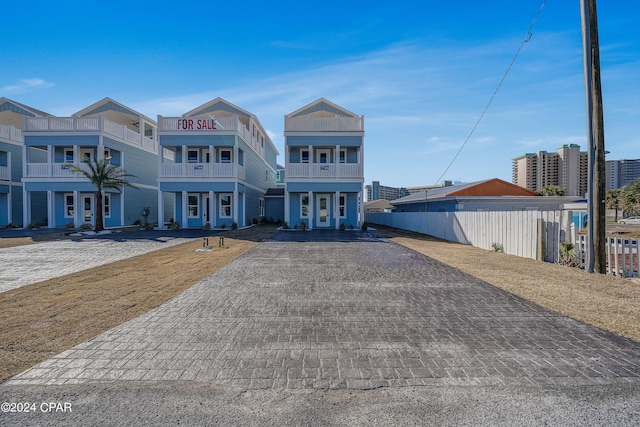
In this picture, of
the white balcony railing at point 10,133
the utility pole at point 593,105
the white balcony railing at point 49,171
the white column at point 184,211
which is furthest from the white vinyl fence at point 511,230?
the white balcony railing at point 10,133

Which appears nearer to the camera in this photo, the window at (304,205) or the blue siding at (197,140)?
the blue siding at (197,140)

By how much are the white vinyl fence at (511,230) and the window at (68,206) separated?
26.1 metres

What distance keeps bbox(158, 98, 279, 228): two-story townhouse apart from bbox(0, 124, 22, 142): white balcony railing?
12.8 m

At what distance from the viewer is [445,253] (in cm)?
1216

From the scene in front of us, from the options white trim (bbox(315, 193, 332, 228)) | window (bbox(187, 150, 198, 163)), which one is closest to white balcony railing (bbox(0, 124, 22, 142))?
window (bbox(187, 150, 198, 163))

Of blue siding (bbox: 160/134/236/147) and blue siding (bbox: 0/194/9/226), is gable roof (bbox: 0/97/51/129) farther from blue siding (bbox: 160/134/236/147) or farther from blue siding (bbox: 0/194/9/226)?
blue siding (bbox: 160/134/236/147)

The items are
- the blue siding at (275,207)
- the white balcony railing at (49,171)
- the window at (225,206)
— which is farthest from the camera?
the blue siding at (275,207)

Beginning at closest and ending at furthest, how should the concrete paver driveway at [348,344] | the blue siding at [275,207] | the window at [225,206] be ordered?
the concrete paver driveway at [348,344] < the window at [225,206] < the blue siding at [275,207]

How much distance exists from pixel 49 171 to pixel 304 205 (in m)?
18.3

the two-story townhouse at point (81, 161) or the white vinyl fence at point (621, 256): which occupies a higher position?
the two-story townhouse at point (81, 161)

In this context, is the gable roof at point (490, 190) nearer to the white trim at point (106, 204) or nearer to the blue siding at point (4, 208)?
the white trim at point (106, 204)

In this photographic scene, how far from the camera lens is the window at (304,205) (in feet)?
81.3

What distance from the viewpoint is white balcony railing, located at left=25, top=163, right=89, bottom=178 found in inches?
926

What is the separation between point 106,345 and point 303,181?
1947 cm
